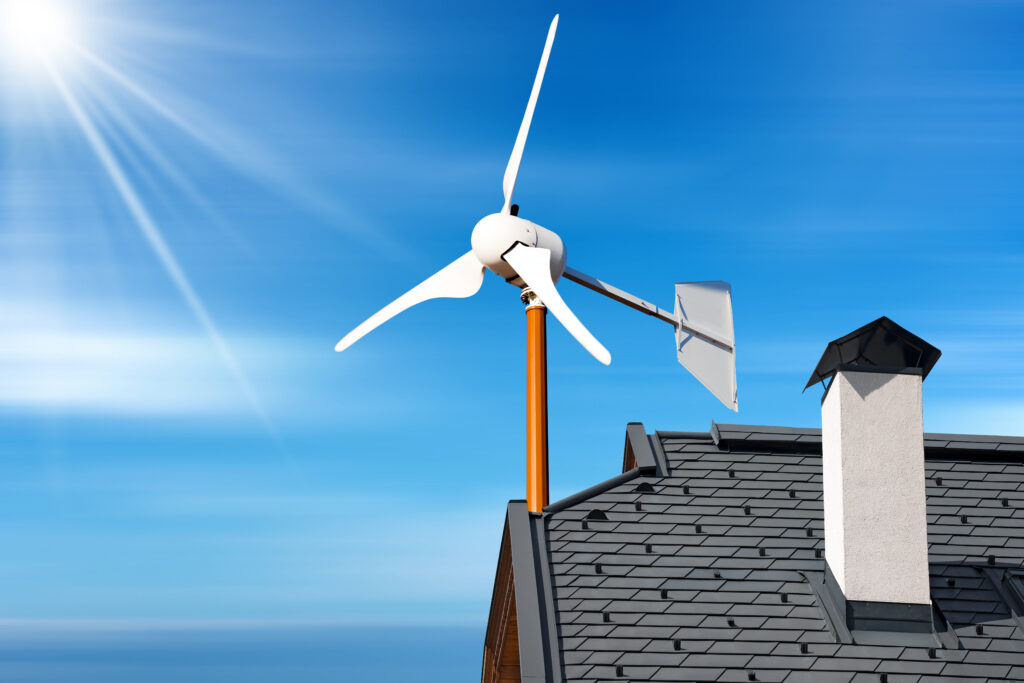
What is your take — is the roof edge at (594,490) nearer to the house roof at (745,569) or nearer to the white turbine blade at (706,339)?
the house roof at (745,569)

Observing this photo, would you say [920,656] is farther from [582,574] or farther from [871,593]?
[582,574]

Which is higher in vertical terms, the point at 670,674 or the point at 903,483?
the point at 903,483

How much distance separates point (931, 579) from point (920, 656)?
1.34 m

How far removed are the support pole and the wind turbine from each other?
0.06 ft

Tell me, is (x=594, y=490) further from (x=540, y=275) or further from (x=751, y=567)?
(x=540, y=275)

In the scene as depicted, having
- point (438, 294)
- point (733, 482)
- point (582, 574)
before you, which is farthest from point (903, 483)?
point (438, 294)

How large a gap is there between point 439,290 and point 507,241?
2416 millimetres

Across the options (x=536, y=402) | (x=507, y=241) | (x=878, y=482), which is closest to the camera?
(x=878, y=482)

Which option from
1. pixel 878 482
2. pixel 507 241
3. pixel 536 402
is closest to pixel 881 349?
pixel 878 482

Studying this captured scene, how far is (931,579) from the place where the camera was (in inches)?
477

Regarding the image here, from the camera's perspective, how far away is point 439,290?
25.3m

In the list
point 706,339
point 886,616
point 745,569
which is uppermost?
point 706,339

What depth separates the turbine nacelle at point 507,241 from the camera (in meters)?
23.8

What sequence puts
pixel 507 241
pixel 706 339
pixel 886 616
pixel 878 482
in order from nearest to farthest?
pixel 886 616 → pixel 878 482 → pixel 507 241 → pixel 706 339
